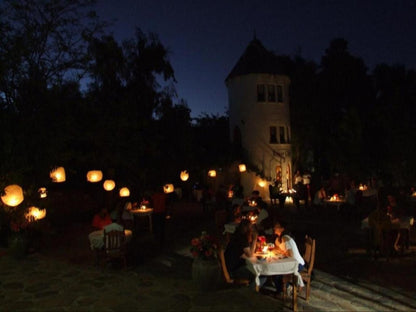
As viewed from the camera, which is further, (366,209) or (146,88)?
(366,209)

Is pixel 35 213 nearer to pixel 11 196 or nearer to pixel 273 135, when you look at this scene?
pixel 11 196

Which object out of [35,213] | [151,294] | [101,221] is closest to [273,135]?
[101,221]

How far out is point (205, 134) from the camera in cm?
3142

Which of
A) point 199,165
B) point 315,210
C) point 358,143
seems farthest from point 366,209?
point 199,165

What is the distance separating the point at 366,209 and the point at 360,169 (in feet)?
13.7

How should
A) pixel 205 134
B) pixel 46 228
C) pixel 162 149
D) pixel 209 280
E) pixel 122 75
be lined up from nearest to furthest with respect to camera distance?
→ 1. pixel 209 280
2. pixel 46 228
3. pixel 122 75
4. pixel 162 149
5. pixel 205 134

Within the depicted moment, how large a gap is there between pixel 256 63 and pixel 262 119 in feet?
13.1

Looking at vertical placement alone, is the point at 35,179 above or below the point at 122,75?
below

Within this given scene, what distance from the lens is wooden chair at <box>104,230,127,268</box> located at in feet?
31.2

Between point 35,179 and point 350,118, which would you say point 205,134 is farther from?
point 35,179

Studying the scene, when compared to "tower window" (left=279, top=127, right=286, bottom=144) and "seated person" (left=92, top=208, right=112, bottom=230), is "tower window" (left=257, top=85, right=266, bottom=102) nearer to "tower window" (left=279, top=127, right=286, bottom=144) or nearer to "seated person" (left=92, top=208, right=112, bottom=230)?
"tower window" (left=279, top=127, right=286, bottom=144)

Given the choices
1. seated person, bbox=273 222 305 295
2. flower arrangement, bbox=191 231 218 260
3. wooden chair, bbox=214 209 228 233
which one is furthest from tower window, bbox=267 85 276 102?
flower arrangement, bbox=191 231 218 260

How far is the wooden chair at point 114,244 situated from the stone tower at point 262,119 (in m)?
15.0

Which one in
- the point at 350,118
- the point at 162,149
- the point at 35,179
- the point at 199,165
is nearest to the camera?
the point at 35,179
